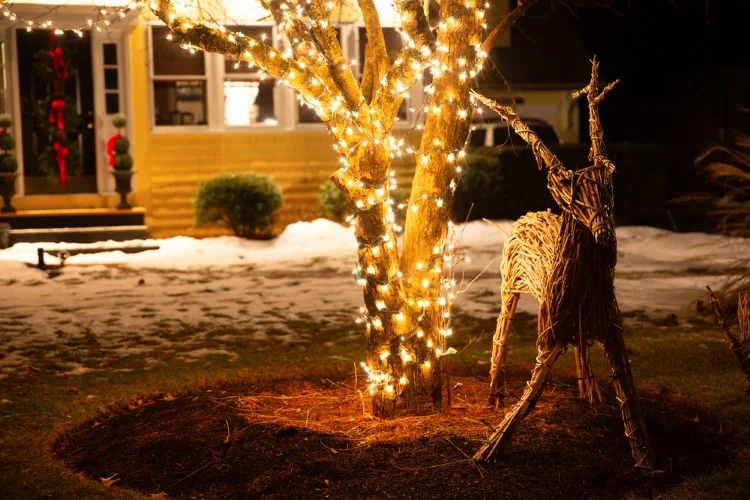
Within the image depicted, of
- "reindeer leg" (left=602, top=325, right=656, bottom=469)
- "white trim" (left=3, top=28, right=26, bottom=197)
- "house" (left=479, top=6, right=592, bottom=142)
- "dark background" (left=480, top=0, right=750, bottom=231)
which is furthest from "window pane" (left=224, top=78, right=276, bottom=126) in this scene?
"reindeer leg" (left=602, top=325, right=656, bottom=469)

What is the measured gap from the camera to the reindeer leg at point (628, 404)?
4.83m

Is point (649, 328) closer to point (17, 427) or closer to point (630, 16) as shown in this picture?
point (17, 427)

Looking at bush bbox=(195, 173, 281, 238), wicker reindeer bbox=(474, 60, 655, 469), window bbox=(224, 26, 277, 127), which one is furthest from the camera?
window bbox=(224, 26, 277, 127)

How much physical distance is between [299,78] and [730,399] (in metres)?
3.43

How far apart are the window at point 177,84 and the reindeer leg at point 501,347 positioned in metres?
10.5

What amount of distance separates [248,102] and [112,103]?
85.5 inches

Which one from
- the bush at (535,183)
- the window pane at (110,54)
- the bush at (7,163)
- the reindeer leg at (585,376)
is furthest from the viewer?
the bush at (535,183)

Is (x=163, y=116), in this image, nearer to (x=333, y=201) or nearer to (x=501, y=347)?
(x=333, y=201)

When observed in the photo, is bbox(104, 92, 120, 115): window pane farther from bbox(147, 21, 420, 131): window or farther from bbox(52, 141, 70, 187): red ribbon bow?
bbox(52, 141, 70, 187): red ribbon bow

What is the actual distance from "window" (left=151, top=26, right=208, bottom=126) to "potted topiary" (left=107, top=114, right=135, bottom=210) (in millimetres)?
849

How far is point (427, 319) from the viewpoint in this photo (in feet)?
18.4

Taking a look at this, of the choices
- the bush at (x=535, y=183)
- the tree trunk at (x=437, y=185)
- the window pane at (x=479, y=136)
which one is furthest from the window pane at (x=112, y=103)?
the tree trunk at (x=437, y=185)

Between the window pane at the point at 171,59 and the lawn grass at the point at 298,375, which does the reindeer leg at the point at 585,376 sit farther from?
the window pane at the point at 171,59

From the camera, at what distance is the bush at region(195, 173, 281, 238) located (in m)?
14.4
